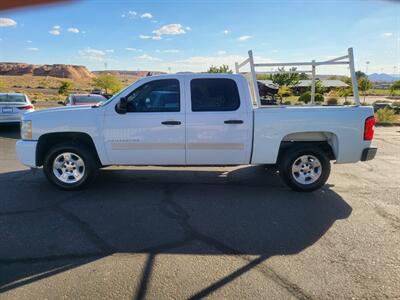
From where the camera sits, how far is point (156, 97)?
209 inches

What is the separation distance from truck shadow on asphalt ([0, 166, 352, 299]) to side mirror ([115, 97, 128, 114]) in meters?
1.39

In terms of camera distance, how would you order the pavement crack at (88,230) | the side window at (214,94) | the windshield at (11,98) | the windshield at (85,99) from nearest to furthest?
the pavement crack at (88,230)
the side window at (214,94)
the windshield at (11,98)
the windshield at (85,99)

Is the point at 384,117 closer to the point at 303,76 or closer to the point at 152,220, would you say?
the point at 303,76

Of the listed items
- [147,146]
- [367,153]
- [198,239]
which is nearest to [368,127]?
[367,153]

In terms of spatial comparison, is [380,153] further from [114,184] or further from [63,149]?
[63,149]

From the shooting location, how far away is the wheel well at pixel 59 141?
5.40m

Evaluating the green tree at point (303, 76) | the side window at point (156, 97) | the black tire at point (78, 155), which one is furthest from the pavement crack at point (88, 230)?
the green tree at point (303, 76)

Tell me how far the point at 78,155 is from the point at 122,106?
1.19 meters

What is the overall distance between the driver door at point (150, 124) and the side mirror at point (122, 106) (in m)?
0.06

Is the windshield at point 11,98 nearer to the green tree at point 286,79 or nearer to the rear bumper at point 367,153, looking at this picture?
the green tree at point 286,79

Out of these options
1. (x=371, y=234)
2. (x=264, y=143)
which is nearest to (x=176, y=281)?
(x=371, y=234)

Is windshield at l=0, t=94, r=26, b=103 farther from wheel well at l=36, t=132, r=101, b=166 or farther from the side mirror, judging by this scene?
the side mirror

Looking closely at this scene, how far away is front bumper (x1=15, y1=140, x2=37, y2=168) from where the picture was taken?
535 centimetres

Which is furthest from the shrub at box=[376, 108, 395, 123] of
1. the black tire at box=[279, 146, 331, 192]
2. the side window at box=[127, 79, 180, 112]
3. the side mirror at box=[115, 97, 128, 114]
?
the side mirror at box=[115, 97, 128, 114]
